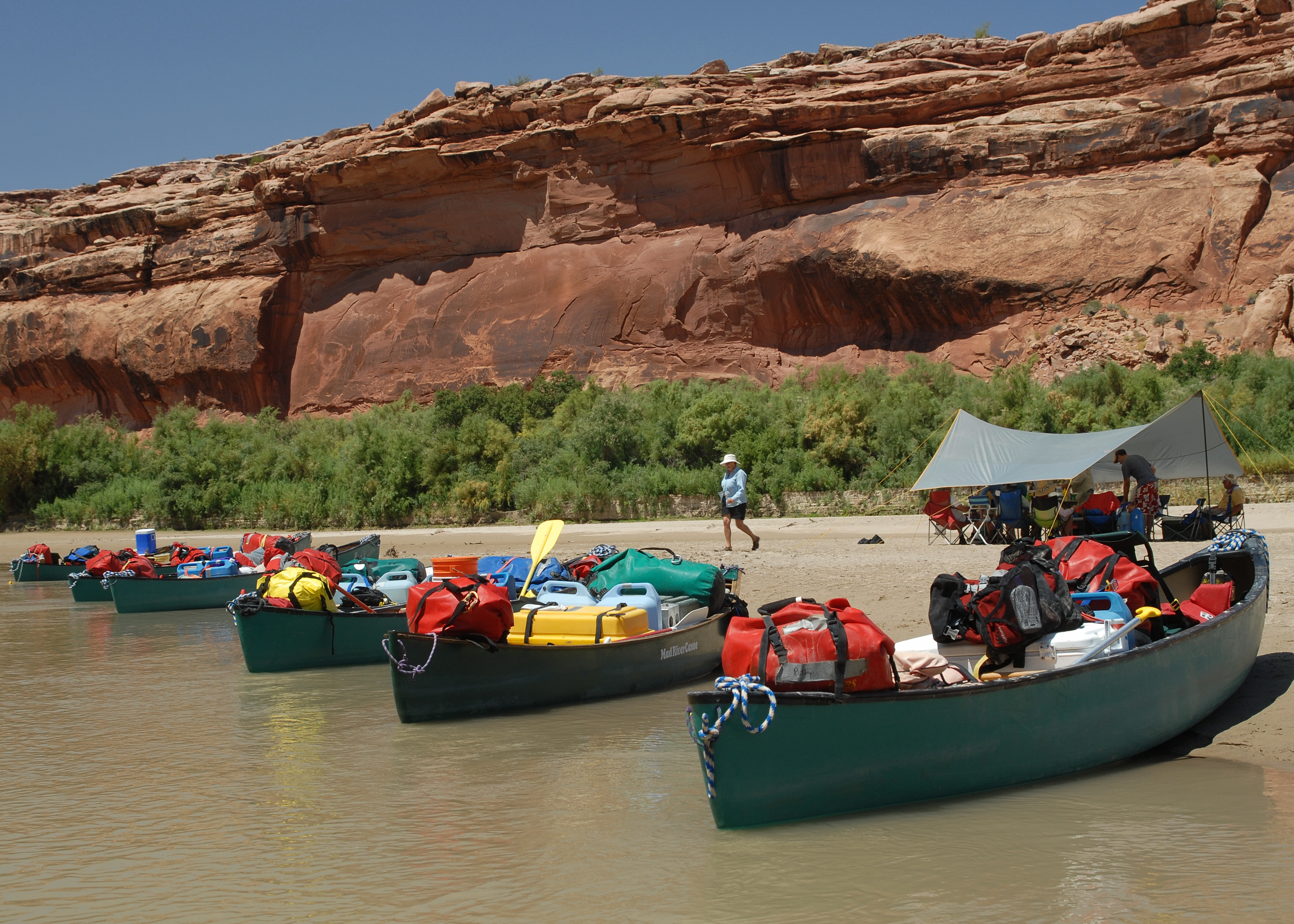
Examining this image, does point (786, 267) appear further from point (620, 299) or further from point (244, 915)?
point (244, 915)

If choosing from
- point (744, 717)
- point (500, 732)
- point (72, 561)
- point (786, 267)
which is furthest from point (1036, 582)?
point (786, 267)

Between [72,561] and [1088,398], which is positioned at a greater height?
[1088,398]

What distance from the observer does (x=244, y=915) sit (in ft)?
15.5

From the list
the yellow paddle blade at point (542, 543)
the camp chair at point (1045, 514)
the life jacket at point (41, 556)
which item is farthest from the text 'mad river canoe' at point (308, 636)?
the life jacket at point (41, 556)

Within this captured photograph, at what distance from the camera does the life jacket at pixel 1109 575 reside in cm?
699

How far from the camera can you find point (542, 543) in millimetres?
11094

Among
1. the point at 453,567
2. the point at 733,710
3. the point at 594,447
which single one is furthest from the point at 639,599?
the point at 594,447

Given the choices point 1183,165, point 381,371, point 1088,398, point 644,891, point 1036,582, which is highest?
point 1183,165

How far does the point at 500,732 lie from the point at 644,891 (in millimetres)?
3216

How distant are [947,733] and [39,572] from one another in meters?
20.8

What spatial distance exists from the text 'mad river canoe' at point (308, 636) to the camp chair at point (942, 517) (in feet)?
30.1

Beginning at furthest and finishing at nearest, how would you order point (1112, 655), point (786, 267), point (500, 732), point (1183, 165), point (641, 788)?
point (786, 267)
point (1183, 165)
point (500, 732)
point (641, 788)
point (1112, 655)

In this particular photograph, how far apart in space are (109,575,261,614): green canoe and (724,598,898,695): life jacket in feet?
41.1

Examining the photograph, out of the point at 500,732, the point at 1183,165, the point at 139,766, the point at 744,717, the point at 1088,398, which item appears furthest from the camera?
the point at 1183,165
